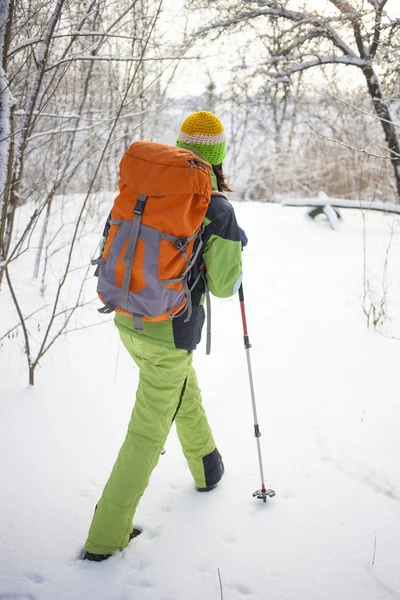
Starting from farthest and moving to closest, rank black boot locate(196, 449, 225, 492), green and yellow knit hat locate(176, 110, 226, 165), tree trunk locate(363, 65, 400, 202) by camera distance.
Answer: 1. tree trunk locate(363, 65, 400, 202)
2. black boot locate(196, 449, 225, 492)
3. green and yellow knit hat locate(176, 110, 226, 165)

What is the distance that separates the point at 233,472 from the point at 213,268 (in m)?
1.28

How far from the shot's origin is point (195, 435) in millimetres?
2111

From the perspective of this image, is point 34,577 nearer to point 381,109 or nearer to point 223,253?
point 223,253

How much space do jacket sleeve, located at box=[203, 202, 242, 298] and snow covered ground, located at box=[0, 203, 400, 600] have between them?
1.16 m

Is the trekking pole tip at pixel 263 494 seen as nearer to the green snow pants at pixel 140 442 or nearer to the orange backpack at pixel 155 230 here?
the green snow pants at pixel 140 442

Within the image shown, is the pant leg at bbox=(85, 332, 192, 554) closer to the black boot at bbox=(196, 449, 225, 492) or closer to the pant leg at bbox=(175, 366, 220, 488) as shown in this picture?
the pant leg at bbox=(175, 366, 220, 488)

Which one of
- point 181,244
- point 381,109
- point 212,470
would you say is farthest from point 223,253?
point 381,109

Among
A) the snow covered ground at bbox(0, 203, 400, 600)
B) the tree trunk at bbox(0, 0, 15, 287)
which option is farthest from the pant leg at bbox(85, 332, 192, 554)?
the tree trunk at bbox(0, 0, 15, 287)

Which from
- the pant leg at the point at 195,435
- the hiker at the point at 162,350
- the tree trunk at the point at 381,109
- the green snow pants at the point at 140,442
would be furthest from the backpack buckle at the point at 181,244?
the tree trunk at the point at 381,109

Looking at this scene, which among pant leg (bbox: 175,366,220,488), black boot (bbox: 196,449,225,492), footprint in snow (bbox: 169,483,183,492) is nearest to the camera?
pant leg (bbox: 175,366,220,488)

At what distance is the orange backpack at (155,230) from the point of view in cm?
159

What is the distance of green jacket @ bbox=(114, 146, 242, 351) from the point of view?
5.58ft

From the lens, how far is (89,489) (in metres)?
2.21

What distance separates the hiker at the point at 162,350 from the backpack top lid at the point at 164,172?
0.02 m
